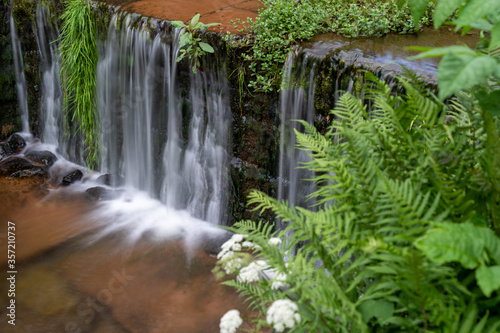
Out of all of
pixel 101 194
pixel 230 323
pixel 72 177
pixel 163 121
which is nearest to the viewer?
pixel 230 323

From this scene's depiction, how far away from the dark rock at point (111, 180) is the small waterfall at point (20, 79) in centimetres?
202

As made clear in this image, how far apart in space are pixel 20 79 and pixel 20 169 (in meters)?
1.63

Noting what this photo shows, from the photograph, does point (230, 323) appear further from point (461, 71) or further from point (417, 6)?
point (417, 6)

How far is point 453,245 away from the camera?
3.60 feet

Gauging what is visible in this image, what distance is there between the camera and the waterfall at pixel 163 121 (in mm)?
5340

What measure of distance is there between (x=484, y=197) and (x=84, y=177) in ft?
19.9

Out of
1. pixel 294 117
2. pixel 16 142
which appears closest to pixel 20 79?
pixel 16 142

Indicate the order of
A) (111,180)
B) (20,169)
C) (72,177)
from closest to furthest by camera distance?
(111,180), (72,177), (20,169)

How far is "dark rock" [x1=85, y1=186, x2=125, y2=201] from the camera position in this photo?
616 centimetres

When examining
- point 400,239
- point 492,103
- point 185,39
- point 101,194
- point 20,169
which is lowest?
point 101,194

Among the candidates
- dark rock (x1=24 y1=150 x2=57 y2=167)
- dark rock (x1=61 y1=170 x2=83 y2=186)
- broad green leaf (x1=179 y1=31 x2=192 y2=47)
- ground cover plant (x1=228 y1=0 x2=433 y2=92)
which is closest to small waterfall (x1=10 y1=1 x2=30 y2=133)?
dark rock (x1=24 y1=150 x2=57 y2=167)

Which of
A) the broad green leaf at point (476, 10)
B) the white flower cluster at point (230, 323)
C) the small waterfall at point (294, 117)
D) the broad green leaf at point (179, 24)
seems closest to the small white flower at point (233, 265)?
the white flower cluster at point (230, 323)

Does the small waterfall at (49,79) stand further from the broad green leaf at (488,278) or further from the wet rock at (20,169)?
the broad green leaf at (488,278)

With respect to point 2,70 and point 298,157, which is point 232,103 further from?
point 2,70
